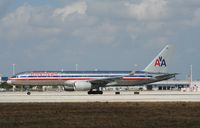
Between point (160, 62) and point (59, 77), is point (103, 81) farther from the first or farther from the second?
point (160, 62)

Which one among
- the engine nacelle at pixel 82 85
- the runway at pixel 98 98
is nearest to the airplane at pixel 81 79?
the engine nacelle at pixel 82 85

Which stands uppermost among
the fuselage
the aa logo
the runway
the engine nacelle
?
the aa logo

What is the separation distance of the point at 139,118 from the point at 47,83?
52.9m

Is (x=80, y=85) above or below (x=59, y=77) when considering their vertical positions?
below

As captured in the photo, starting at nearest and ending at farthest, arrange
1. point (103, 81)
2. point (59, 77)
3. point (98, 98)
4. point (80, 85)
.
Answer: point (98, 98) → point (80, 85) → point (59, 77) → point (103, 81)

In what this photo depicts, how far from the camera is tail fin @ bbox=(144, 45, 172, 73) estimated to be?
88.7 meters

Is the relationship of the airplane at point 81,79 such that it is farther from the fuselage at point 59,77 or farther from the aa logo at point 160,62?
the aa logo at point 160,62

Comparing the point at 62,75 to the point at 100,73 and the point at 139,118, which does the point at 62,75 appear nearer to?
the point at 100,73

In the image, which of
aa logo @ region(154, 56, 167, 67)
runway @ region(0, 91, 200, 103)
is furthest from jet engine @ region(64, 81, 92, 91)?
aa logo @ region(154, 56, 167, 67)

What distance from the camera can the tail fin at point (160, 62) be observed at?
88.7m

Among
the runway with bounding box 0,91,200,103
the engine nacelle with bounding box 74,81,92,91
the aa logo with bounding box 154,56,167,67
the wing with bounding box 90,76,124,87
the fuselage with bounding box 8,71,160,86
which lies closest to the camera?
the runway with bounding box 0,91,200,103

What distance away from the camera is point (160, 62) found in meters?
89.8

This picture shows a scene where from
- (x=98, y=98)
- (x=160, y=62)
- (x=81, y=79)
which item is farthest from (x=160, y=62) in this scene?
(x=98, y=98)

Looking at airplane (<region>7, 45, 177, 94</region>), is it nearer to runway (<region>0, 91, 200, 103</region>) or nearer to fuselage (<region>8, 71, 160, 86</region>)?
fuselage (<region>8, 71, 160, 86</region>)
